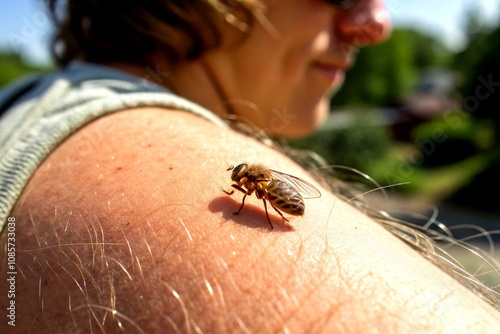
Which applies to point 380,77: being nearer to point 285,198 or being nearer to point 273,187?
point 273,187

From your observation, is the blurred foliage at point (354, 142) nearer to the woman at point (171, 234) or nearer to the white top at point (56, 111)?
the white top at point (56, 111)

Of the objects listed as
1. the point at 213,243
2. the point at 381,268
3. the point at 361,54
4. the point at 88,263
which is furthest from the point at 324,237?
the point at 361,54

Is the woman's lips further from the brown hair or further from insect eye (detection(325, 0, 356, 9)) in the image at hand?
the brown hair

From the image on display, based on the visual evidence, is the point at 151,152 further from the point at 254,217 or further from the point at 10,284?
the point at 10,284

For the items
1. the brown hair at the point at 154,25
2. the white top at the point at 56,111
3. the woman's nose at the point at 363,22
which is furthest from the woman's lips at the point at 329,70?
the white top at the point at 56,111

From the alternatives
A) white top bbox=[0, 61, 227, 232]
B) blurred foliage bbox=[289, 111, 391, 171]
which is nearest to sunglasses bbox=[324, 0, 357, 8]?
white top bbox=[0, 61, 227, 232]

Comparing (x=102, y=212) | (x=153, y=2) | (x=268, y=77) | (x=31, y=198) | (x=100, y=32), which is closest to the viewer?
(x=102, y=212)

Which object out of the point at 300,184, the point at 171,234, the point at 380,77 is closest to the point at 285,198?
the point at 300,184

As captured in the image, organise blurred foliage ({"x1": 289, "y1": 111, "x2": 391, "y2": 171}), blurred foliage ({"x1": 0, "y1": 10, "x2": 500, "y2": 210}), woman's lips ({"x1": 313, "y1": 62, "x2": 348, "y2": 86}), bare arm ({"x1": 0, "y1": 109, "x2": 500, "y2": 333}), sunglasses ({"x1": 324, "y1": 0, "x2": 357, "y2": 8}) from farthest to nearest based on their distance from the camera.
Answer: blurred foliage ({"x1": 289, "y1": 111, "x2": 391, "y2": 171})
blurred foliage ({"x1": 0, "y1": 10, "x2": 500, "y2": 210})
woman's lips ({"x1": 313, "y1": 62, "x2": 348, "y2": 86})
sunglasses ({"x1": 324, "y1": 0, "x2": 357, "y2": 8})
bare arm ({"x1": 0, "y1": 109, "x2": 500, "y2": 333})
